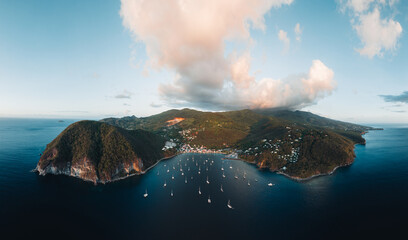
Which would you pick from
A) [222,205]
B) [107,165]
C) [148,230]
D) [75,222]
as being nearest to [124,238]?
[148,230]

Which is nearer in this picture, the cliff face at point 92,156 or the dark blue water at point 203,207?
the dark blue water at point 203,207

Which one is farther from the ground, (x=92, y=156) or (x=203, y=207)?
(x=92, y=156)

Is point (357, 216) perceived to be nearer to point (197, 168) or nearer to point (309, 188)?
point (309, 188)

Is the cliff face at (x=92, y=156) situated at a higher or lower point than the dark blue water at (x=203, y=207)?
higher

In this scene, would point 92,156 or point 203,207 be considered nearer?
point 203,207
